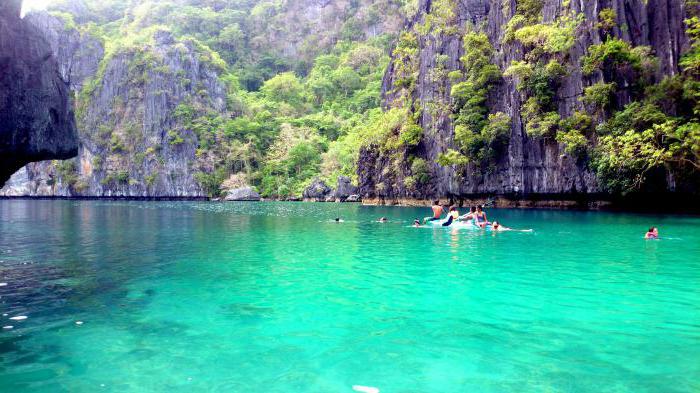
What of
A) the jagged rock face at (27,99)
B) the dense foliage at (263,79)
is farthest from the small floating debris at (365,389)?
the dense foliage at (263,79)

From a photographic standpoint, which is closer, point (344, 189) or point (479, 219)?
point (479, 219)

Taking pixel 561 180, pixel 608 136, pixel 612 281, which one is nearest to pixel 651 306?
pixel 612 281

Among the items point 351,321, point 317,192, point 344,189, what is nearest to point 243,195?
point 317,192

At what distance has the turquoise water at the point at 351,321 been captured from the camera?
5.41m

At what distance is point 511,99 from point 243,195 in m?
46.8

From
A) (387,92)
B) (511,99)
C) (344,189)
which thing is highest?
(387,92)

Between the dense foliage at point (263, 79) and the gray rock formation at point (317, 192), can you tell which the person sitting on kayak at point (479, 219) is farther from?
the gray rock formation at point (317, 192)

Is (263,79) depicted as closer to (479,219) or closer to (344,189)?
(344,189)

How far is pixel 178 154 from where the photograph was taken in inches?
3302

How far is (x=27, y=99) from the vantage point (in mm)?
11953

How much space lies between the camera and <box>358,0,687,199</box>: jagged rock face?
113ft

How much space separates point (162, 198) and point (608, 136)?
73.9 metres

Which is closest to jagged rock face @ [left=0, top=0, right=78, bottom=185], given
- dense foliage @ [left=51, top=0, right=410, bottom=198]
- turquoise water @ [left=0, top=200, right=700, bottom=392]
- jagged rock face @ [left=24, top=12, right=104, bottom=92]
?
turquoise water @ [left=0, top=200, right=700, bottom=392]

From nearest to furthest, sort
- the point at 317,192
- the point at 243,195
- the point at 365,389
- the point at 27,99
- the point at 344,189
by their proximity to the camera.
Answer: the point at 365,389 < the point at 27,99 < the point at 344,189 < the point at 317,192 < the point at 243,195
